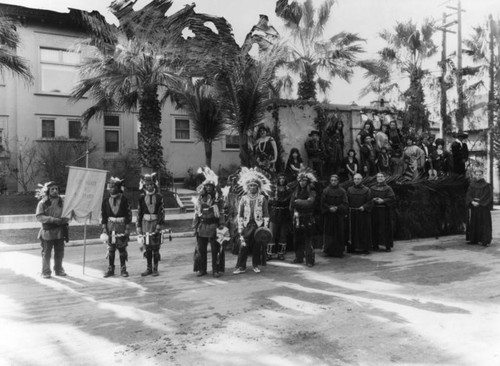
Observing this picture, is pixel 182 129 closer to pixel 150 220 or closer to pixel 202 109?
pixel 202 109

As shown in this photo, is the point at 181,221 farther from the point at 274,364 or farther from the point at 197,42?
the point at 274,364

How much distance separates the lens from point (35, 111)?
21047 mm

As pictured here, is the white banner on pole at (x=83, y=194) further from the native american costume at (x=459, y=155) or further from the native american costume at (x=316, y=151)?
the native american costume at (x=459, y=155)

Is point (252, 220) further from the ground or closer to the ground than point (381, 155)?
closer to the ground

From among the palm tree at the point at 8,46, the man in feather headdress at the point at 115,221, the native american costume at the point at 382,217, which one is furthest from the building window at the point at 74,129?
the native american costume at the point at 382,217

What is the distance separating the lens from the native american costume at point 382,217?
1084 centimetres

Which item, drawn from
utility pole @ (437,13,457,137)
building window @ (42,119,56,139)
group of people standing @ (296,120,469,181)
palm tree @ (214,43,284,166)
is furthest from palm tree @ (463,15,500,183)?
building window @ (42,119,56,139)

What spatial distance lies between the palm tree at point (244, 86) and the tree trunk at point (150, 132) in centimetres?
618

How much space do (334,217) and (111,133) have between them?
15.8 meters

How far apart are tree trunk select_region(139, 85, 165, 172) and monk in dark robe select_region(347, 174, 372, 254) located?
826cm

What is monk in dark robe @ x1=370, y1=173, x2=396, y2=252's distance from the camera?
10.8 metres

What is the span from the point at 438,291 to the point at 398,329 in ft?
6.60

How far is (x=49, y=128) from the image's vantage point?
2152 cm

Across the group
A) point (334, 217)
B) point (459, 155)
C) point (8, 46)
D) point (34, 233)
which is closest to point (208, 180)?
point (334, 217)
